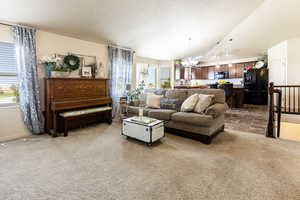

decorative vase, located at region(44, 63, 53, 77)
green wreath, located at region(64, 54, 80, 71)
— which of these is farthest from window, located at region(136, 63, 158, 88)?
decorative vase, located at region(44, 63, 53, 77)

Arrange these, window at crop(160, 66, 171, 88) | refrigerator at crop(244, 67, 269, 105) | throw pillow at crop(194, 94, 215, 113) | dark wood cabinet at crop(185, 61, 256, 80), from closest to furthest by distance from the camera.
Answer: throw pillow at crop(194, 94, 215, 113)
refrigerator at crop(244, 67, 269, 105)
window at crop(160, 66, 171, 88)
dark wood cabinet at crop(185, 61, 256, 80)

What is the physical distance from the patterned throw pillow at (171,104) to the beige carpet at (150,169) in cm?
95

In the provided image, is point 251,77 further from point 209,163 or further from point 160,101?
point 209,163

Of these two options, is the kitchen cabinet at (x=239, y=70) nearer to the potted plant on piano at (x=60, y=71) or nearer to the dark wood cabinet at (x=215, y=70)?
the dark wood cabinet at (x=215, y=70)

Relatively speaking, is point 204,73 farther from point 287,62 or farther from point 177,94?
point 177,94

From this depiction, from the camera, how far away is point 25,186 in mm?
1665

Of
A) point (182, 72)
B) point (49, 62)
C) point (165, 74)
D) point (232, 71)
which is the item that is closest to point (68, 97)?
point (49, 62)

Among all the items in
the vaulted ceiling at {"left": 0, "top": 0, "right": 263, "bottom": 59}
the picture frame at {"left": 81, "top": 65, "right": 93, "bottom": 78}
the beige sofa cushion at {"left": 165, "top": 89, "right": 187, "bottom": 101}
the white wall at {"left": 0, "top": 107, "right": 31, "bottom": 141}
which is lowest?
the white wall at {"left": 0, "top": 107, "right": 31, "bottom": 141}

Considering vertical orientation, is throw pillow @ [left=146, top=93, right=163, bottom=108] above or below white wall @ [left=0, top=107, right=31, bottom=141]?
above

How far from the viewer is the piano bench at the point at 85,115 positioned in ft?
10.7

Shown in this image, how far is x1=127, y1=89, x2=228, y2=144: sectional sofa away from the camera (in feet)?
9.30

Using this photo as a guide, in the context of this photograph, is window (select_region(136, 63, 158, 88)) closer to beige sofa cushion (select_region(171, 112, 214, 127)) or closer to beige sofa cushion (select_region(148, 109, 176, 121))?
beige sofa cushion (select_region(148, 109, 176, 121))

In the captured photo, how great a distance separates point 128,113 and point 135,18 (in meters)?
2.43

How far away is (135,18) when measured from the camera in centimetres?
350
